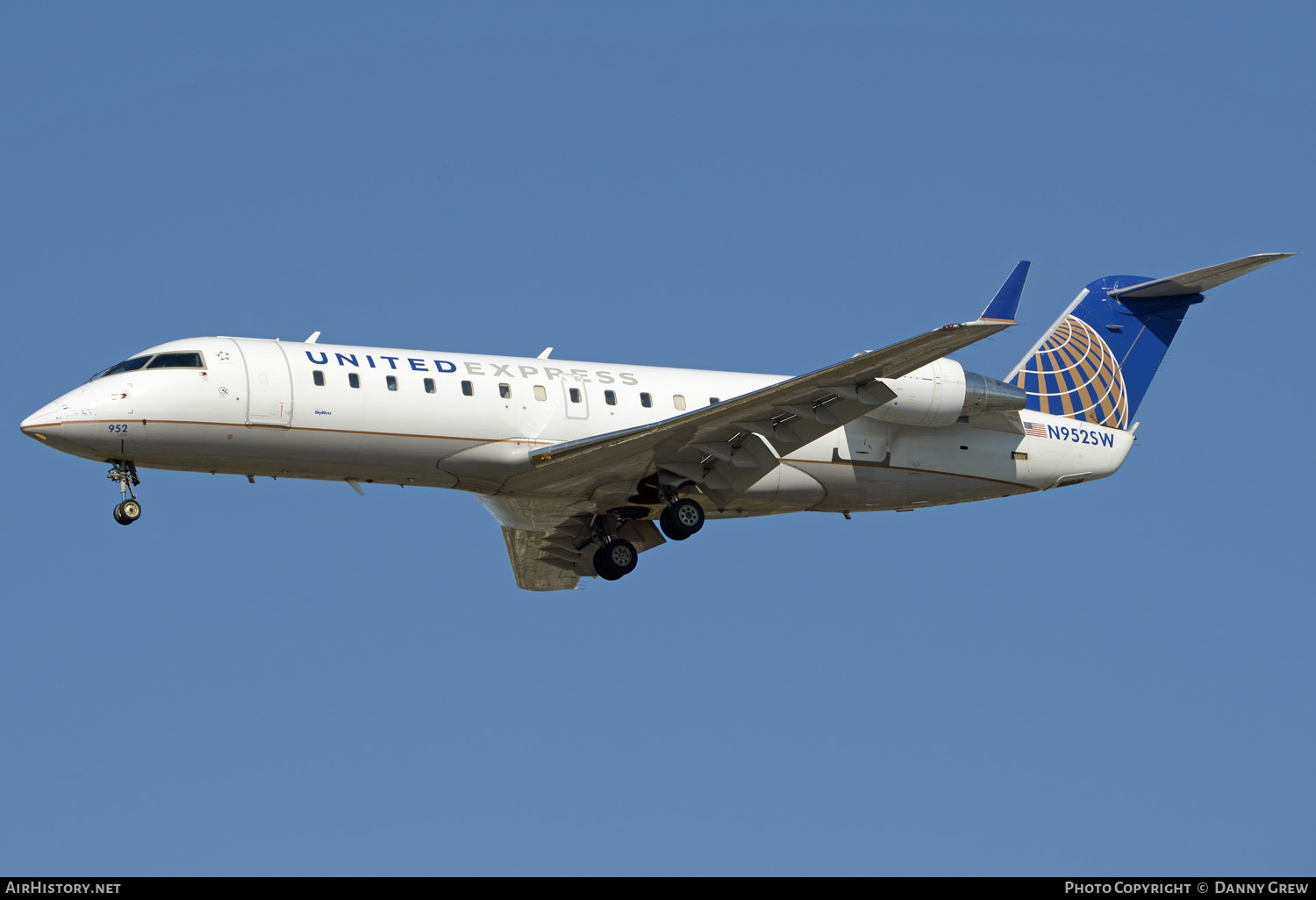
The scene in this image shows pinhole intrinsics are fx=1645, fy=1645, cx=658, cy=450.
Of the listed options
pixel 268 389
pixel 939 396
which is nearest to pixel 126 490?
pixel 268 389

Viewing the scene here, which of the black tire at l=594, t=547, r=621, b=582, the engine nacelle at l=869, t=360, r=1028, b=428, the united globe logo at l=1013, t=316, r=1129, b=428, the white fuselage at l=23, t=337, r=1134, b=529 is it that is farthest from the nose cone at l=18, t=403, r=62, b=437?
the united globe logo at l=1013, t=316, r=1129, b=428

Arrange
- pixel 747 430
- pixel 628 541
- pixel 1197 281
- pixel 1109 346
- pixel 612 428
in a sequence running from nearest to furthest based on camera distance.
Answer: pixel 747 430 < pixel 612 428 < pixel 628 541 < pixel 1197 281 < pixel 1109 346

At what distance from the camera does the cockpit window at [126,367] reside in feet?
76.1

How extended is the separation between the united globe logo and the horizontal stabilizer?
1.19 m

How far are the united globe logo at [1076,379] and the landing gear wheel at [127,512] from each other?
14.6 metres

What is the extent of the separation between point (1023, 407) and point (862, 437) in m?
3.03

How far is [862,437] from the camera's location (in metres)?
26.4

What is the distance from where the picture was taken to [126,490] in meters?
23.1

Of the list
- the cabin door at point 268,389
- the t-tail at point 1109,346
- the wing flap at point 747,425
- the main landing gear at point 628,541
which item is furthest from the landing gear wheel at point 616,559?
the t-tail at point 1109,346

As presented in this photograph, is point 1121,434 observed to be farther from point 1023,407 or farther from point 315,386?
point 315,386

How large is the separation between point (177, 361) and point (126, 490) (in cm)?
196

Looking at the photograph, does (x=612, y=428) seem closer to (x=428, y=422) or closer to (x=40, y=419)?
(x=428, y=422)

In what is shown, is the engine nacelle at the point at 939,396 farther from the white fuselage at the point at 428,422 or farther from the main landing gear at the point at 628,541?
the main landing gear at the point at 628,541
